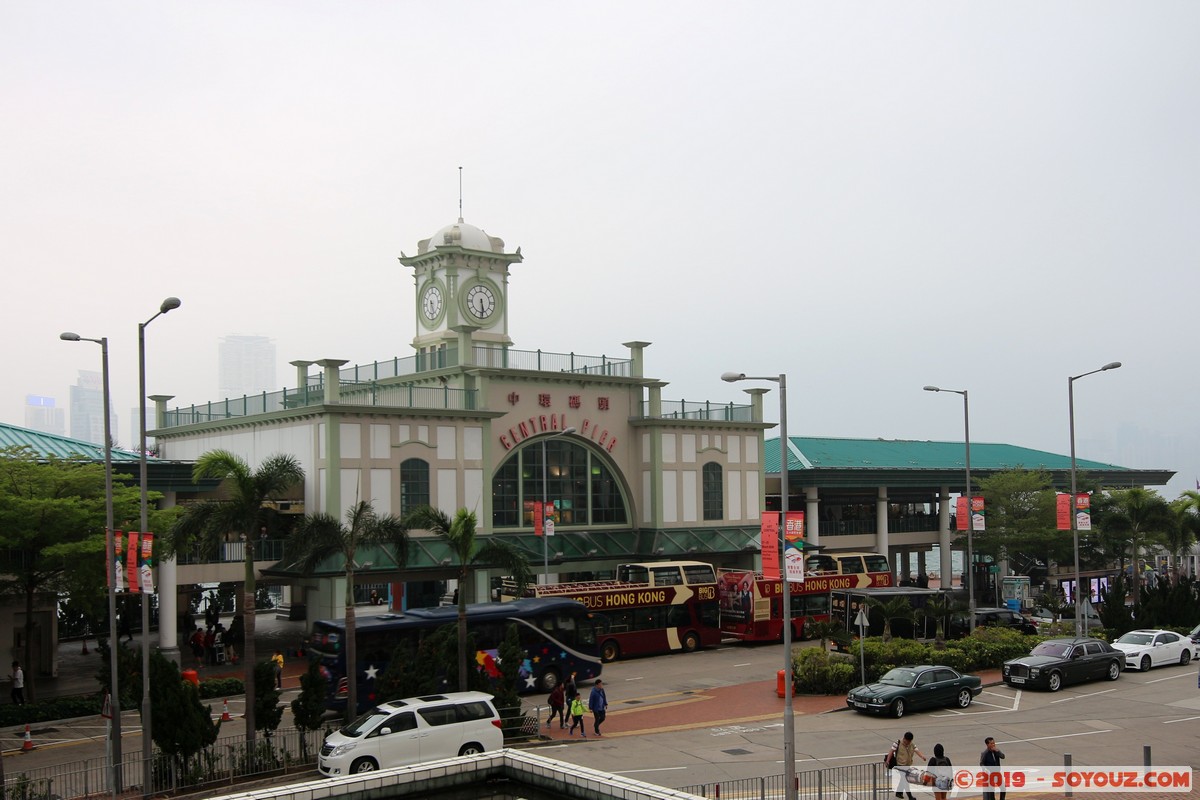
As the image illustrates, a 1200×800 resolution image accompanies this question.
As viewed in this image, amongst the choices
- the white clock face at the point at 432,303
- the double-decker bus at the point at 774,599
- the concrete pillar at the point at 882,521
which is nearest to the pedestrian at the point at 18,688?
the double-decker bus at the point at 774,599

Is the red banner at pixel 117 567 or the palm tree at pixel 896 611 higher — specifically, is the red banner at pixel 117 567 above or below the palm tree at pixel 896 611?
above

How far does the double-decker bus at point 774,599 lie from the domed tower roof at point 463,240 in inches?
865

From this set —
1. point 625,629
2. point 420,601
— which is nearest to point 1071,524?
point 625,629

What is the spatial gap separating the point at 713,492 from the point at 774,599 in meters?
11.9

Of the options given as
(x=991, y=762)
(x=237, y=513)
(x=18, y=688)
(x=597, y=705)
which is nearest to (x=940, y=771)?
(x=991, y=762)

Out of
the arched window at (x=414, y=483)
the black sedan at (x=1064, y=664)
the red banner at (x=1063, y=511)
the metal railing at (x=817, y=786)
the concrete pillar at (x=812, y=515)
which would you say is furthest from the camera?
the concrete pillar at (x=812, y=515)

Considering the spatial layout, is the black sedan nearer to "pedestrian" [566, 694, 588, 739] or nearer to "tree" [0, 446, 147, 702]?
"pedestrian" [566, 694, 588, 739]

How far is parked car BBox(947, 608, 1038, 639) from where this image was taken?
159 feet

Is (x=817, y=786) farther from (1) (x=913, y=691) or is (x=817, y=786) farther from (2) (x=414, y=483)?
(2) (x=414, y=483)

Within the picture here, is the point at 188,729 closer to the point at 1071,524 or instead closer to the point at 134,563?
the point at 134,563

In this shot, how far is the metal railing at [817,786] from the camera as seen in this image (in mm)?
22578

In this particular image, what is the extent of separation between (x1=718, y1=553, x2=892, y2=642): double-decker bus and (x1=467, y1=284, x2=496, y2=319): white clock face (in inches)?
758

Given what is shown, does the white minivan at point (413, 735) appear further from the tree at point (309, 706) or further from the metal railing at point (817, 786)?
the metal railing at point (817, 786)

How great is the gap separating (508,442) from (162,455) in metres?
19.3
